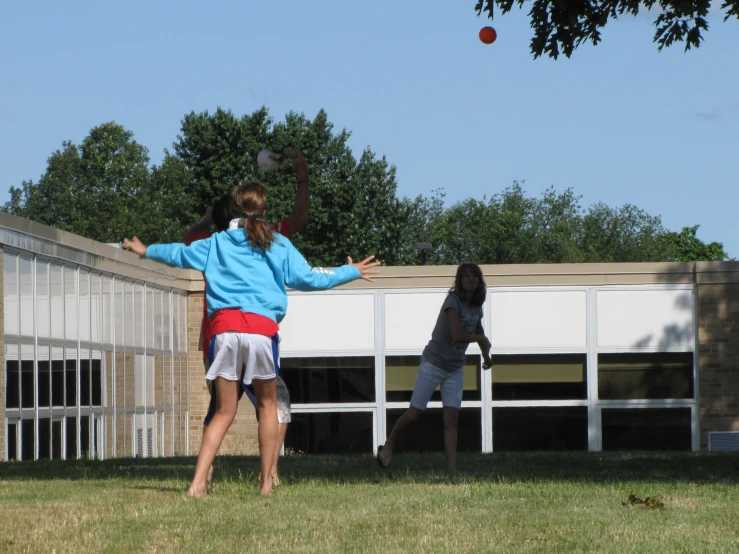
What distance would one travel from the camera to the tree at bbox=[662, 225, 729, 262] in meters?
78.8

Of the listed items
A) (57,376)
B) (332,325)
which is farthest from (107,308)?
(332,325)

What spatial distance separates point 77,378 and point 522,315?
8.87m

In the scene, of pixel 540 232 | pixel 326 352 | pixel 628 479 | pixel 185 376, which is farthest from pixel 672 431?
pixel 540 232

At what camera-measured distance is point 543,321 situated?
23.9 m

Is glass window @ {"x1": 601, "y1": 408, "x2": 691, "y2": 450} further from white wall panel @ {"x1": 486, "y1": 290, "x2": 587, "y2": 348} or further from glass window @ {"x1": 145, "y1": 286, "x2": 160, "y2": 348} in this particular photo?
glass window @ {"x1": 145, "y1": 286, "x2": 160, "y2": 348}

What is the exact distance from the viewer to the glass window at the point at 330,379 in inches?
960

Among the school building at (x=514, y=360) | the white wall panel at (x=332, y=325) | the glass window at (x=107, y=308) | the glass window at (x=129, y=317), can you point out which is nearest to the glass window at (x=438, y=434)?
the school building at (x=514, y=360)

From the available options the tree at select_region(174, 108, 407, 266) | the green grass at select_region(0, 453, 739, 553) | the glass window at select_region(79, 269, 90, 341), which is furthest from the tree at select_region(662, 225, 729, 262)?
the green grass at select_region(0, 453, 739, 553)

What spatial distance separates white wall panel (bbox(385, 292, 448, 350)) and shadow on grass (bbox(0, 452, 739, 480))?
554 inches

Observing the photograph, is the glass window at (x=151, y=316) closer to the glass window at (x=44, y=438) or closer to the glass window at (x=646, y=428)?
the glass window at (x=44, y=438)

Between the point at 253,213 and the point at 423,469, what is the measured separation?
3.06 metres

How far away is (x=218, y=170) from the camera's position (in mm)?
40844

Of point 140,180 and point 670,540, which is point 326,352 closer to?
point 670,540

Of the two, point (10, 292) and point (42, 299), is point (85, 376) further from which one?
point (10, 292)
